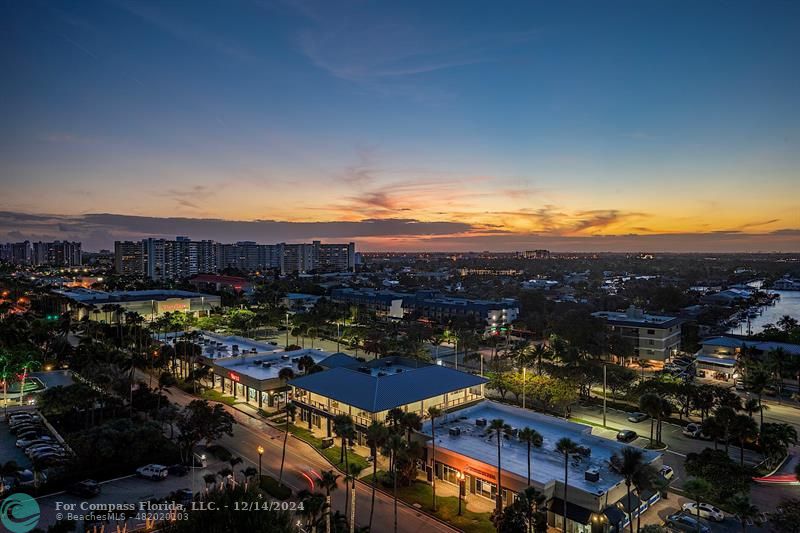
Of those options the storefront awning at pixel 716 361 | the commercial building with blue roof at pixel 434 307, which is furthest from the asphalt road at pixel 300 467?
the commercial building with blue roof at pixel 434 307

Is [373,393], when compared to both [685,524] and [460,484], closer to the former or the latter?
[460,484]

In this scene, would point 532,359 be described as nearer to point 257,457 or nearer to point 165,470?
point 257,457

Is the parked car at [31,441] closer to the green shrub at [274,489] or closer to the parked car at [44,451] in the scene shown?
the parked car at [44,451]

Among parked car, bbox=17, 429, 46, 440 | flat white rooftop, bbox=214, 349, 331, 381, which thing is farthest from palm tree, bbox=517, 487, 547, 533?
parked car, bbox=17, 429, 46, 440

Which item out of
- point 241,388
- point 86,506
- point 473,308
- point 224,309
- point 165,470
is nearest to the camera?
point 86,506

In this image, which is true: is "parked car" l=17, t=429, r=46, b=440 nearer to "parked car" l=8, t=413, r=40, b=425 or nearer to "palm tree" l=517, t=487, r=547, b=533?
"parked car" l=8, t=413, r=40, b=425

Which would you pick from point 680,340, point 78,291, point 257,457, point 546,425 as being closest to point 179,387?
point 257,457

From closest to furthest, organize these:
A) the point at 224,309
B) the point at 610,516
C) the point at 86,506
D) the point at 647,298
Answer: the point at 610,516, the point at 86,506, the point at 224,309, the point at 647,298
